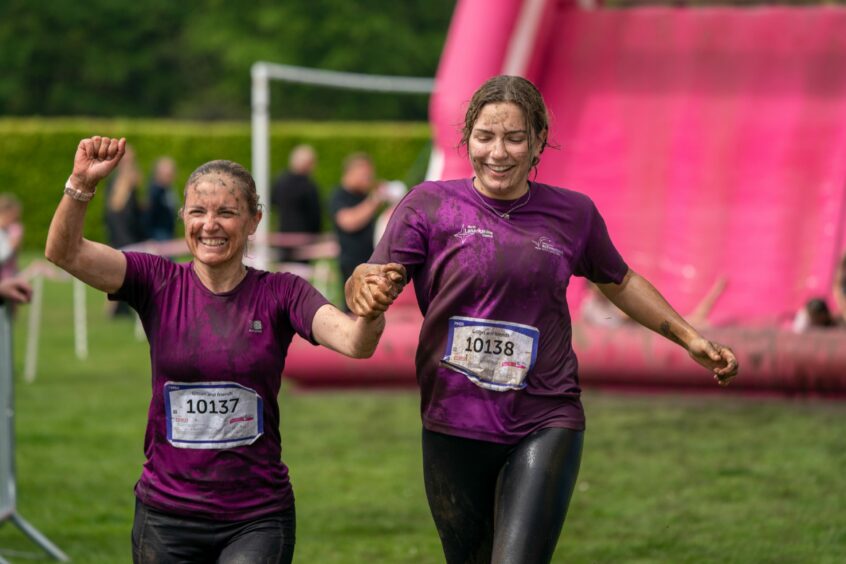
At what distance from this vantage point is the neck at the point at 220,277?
13.9ft

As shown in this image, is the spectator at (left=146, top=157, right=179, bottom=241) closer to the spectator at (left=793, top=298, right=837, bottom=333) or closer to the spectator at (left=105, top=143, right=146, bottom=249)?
the spectator at (left=105, top=143, right=146, bottom=249)

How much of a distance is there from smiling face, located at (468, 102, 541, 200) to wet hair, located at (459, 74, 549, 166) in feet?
0.05

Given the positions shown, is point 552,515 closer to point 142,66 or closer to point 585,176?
point 585,176

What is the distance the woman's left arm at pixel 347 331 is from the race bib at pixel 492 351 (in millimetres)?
435

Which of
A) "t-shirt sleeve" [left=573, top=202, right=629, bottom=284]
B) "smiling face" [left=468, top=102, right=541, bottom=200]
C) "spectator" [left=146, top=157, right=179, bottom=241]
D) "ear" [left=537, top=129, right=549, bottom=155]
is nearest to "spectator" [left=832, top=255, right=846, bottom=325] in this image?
"t-shirt sleeve" [left=573, top=202, right=629, bottom=284]

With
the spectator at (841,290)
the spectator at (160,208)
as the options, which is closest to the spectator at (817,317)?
the spectator at (841,290)

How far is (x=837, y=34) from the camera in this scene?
44.3 ft

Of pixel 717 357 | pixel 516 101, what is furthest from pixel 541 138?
pixel 717 357

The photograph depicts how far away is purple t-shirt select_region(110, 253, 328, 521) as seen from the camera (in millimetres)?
4113

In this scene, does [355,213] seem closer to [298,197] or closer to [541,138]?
[298,197]

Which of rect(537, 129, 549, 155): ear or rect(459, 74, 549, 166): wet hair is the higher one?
rect(459, 74, 549, 166): wet hair

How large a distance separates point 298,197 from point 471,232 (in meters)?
12.6

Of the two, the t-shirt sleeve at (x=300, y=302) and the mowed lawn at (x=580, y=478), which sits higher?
the t-shirt sleeve at (x=300, y=302)

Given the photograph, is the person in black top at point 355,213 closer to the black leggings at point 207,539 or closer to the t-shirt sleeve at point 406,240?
the t-shirt sleeve at point 406,240
